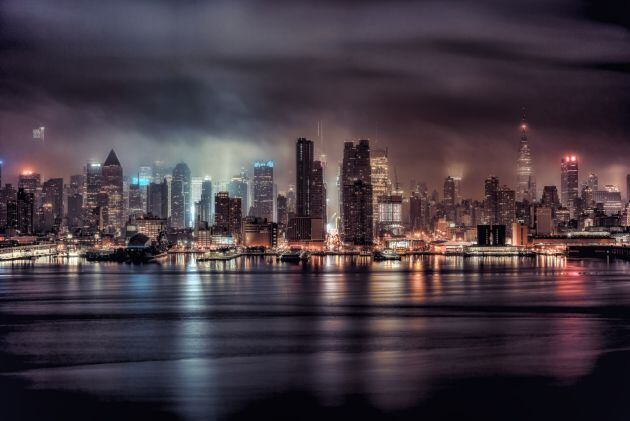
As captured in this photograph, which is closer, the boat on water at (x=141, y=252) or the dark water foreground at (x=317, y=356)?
the dark water foreground at (x=317, y=356)

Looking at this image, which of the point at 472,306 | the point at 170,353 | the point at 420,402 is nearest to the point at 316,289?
the point at 472,306

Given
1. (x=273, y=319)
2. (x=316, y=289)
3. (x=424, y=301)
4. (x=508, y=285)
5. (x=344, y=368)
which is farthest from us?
(x=508, y=285)

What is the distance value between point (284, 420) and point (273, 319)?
2052 cm

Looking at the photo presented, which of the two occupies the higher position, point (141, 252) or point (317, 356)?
point (141, 252)

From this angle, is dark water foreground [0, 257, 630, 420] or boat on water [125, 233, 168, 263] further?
boat on water [125, 233, 168, 263]

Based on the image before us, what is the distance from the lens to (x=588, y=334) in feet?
111

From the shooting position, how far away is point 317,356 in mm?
28797

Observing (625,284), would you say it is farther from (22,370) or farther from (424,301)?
(22,370)

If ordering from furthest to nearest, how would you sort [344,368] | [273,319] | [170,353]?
[273,319] → [170,353] → [344,368]

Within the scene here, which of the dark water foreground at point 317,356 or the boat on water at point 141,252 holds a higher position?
the boat on water at point 141,252

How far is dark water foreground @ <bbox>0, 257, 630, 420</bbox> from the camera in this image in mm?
21234

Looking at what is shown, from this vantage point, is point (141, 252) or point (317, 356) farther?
point (141, 252)

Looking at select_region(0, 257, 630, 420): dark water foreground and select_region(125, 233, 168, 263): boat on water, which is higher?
select_region(125, 233, 168, 263): boat on water

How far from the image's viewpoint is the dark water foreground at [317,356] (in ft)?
69.7
